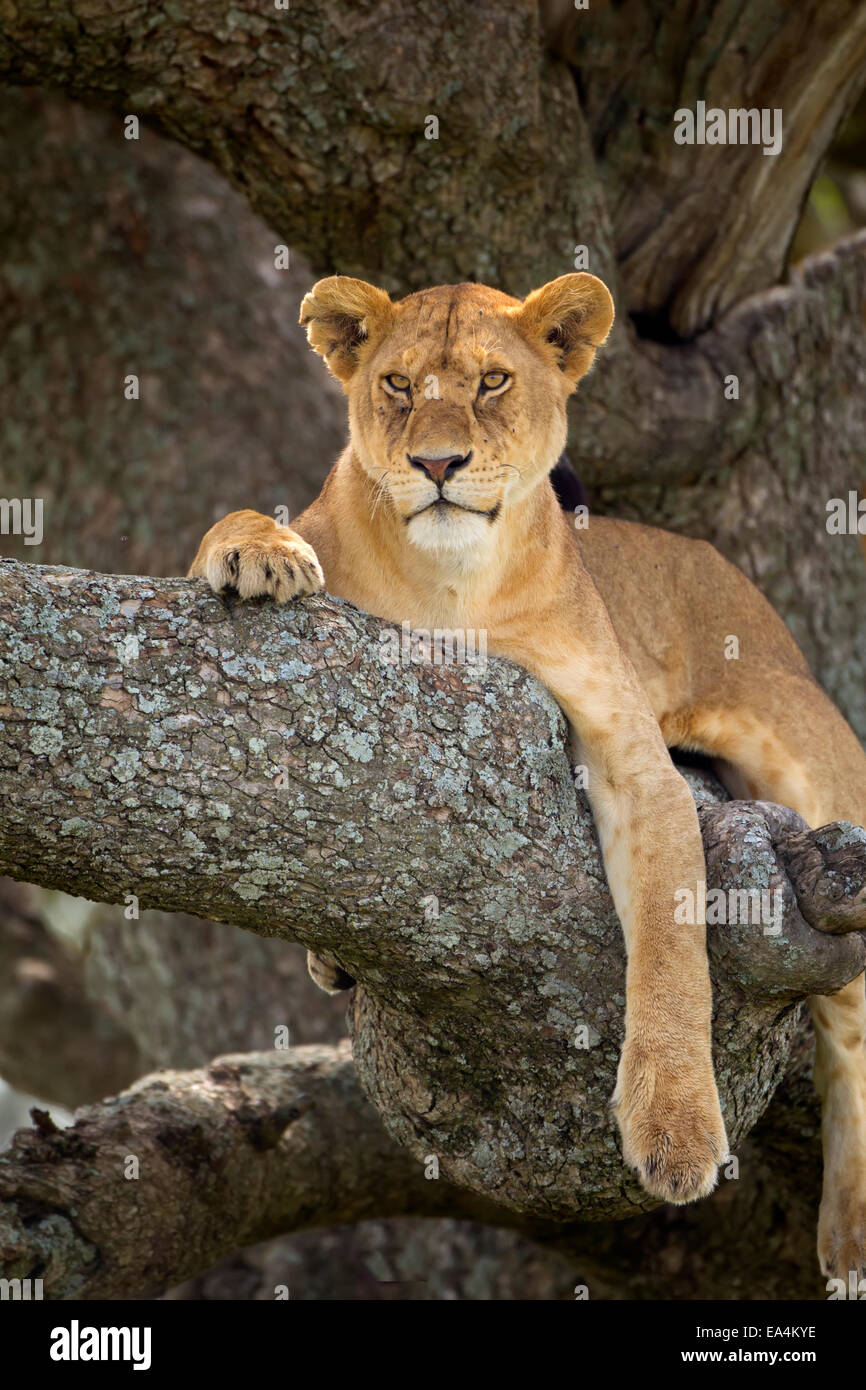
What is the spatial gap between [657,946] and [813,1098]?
59.1 inches

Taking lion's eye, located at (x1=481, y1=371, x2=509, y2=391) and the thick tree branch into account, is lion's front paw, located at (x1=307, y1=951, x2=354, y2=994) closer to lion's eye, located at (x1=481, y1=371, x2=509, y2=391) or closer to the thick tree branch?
lion's eye, located at (x1=481, y1=371, x2=509, y2=391)

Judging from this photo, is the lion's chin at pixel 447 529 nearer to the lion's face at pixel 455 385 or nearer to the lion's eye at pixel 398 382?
the lion's face at pixel 455 385

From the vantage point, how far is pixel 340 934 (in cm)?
335

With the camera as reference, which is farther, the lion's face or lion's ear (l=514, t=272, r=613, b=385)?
lion's ear (l=514, t=272, r=613, b=385)

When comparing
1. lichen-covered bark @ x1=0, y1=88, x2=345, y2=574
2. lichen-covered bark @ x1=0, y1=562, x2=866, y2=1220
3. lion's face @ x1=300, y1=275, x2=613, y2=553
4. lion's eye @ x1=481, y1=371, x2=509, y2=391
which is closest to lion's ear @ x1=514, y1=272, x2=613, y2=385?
lion's face @ x1=300, y1=275, x2=613, y2=553

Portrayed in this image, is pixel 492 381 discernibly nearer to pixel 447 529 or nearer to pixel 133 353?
pixel 447 529

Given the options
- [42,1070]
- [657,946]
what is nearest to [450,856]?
[657,946]

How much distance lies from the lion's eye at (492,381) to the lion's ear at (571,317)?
A: 269 millimetres

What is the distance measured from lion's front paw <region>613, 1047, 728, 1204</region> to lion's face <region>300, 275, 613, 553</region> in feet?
4.36

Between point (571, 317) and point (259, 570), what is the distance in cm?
136

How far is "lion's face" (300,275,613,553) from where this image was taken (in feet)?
12.1

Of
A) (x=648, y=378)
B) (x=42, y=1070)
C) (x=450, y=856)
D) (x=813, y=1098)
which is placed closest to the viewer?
(x=450, y=856)

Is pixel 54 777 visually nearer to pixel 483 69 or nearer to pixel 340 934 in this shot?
pixel 340 934
